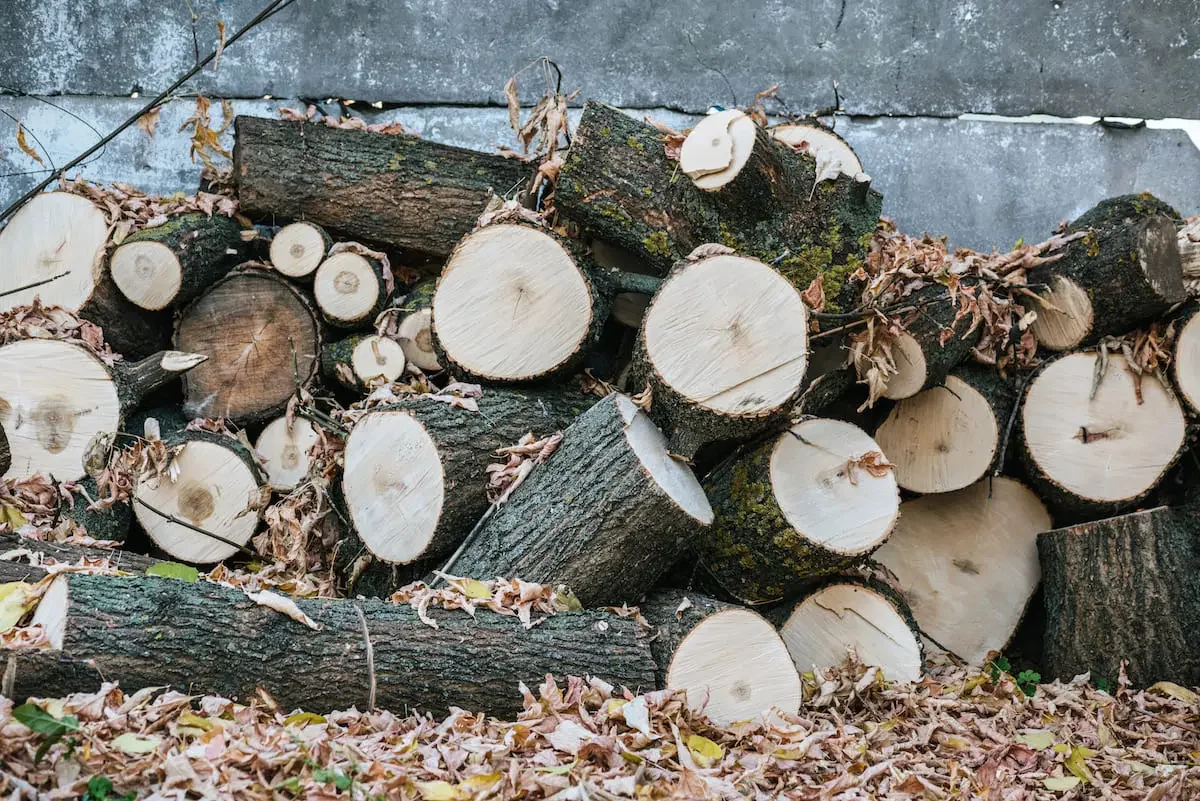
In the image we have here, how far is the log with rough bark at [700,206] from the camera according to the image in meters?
3.63

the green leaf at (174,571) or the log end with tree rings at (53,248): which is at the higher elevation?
the log end with tree rings at (53,248)

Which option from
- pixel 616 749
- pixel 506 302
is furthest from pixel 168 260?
pixel 616 749

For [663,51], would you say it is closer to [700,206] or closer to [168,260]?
[700,206]

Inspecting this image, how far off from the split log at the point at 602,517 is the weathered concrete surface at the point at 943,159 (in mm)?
2785

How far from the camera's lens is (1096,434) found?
3863mm

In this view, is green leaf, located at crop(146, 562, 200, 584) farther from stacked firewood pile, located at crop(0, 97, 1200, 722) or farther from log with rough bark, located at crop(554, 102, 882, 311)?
log with rough bark, located at crop(554, 102, 882, 311)

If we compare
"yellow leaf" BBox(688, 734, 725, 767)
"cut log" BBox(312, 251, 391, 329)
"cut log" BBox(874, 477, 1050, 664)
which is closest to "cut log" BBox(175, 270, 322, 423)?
"cut log" BBox(312, 251, 391, 329)

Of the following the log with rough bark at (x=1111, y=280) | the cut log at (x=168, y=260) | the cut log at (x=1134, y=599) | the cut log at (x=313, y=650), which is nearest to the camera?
the cut log at (x=313, y=650)

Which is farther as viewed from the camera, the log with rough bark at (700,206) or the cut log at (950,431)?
the cut log at (950,431)

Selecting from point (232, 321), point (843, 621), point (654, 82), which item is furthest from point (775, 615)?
point (654, 82)

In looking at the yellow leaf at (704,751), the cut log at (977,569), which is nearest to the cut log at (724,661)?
Result: the yellow leaf at (704,751)

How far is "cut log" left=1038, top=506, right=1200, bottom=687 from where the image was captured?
11.9 ft

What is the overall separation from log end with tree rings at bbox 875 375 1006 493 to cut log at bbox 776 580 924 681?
0.67m

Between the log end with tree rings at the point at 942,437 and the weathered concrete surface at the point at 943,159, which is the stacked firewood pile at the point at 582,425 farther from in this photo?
the weathered concrete surface at the point at 943,159
